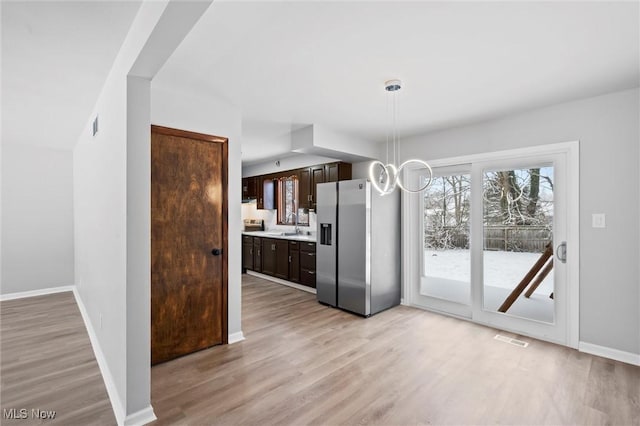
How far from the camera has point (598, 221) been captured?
3.04 meters

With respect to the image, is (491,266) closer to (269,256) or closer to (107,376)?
(269,256)

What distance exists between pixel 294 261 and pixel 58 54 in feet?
13.7

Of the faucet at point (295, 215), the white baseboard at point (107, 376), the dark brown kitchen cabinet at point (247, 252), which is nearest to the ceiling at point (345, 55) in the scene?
the white baseboard at point (107, 376)

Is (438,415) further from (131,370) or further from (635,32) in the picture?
(635,32)

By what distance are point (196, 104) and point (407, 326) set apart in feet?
11.1

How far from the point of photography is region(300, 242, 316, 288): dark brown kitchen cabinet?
5266 mm

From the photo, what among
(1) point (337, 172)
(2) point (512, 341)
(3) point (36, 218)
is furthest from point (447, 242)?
(3) point (36, 218)

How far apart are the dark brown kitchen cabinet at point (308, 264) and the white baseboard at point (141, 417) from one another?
11.0 feet

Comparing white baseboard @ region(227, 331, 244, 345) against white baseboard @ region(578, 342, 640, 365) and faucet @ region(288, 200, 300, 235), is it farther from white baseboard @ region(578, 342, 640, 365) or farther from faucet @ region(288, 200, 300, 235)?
white baseboard @ region(578, 342, 640, 365)

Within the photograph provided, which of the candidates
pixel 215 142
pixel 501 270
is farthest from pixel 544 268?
pixel 215 142

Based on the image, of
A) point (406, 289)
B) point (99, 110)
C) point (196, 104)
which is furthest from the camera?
point (406, 289)

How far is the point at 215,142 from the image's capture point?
3.21 metres

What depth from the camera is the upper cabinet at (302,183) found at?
17.3 ft
